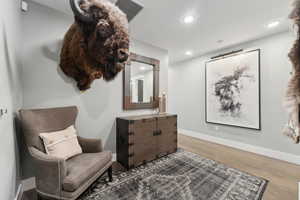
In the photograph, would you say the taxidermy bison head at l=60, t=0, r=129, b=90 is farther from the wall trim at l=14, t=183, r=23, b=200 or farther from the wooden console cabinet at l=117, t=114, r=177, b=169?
the wall trim at l=14, t=183, r=23, b=200

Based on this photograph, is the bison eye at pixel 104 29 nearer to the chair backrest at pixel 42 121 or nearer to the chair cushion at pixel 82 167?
the chair backrest at pixel 42 121

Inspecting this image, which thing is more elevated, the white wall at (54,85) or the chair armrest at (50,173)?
the white wall at (54,85)

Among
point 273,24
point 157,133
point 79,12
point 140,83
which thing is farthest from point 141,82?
point 273,24

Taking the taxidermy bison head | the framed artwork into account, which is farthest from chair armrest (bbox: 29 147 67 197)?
the framed artwork

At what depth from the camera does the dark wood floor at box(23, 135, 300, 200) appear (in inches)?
66.3

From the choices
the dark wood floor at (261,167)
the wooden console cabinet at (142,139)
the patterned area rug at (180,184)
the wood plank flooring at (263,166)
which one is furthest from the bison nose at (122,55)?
the wood plank flooring at (263,166)

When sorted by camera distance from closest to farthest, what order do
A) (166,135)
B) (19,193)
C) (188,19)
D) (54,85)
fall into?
(19,193)
(54,85)
(188,19)
(166,135)

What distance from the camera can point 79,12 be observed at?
124cm

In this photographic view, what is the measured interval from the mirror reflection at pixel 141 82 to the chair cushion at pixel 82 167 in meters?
1.37

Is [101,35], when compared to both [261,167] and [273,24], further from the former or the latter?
[261,167]

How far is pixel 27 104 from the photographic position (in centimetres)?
178

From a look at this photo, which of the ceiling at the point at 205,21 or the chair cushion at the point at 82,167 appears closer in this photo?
the chair cushion at the point at 82,167

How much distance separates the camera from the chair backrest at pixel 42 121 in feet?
4.87

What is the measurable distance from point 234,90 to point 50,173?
3.78 metres
